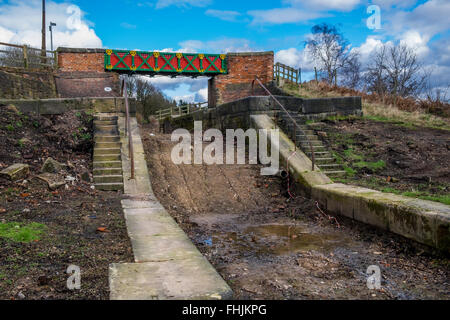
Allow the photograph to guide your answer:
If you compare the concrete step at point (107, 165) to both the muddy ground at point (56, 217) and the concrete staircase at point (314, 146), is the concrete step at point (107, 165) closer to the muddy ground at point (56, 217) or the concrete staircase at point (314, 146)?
the muddy ground at point (56, 217)

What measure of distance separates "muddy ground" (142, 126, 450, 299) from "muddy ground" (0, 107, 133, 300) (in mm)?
1167

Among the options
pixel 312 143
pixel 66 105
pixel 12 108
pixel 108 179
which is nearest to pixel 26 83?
pixel 66 105

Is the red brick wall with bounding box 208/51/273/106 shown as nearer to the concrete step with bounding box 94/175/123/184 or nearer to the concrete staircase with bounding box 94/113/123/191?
the concrete staircase with bounding box 94/113/123/191

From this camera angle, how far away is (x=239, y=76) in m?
21.1

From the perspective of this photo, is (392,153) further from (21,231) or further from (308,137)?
(21,231)

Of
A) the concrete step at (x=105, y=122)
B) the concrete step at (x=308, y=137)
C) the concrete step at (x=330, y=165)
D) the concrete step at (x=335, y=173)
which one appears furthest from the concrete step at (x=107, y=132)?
the concrete step at (x=335, y=173)

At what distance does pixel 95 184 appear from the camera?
6906 millimetres

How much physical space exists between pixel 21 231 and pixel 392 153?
7.81 m

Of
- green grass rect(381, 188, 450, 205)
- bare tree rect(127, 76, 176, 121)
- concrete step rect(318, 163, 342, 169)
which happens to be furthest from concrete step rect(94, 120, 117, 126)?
bare tree rect(127, 76, 176, 121)

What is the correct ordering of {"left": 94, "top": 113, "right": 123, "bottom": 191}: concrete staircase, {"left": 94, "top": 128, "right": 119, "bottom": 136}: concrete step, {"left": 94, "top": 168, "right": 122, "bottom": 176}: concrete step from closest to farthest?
{"left": 94, "top": 113, "right": 123, "bottom": 191}: concrete staircase
{"left": 94, "top": 168, "right": 122, "bottom": 176}: concrete step
{"left": 94, "top": 128, "right": 119, "bottom": 136}: concrete step

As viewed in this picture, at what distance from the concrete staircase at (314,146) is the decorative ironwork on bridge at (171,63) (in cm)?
1161

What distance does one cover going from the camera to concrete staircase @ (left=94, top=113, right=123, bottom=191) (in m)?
7.03
